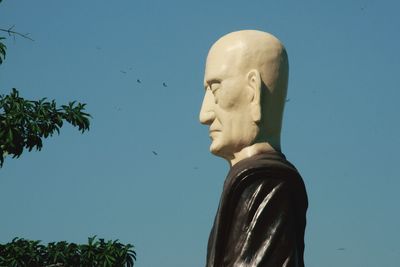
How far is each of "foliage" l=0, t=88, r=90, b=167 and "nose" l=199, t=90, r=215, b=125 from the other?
756 centimetres

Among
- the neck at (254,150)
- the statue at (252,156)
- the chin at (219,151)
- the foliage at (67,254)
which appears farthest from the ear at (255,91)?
the foliage at (67,254)

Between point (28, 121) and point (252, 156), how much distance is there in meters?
8.30

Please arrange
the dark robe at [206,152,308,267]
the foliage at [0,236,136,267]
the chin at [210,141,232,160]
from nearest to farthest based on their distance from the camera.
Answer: the dark robe at [206,152,308,267] < the chin at [210,141,232,160] < the foliage at [0,236,136,267]

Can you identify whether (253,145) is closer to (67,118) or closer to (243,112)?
(243,112)

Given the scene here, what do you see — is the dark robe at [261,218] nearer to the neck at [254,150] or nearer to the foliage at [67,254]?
the neck at [254,150]

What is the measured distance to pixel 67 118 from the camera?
15.5m

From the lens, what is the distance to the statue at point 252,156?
7074 mm

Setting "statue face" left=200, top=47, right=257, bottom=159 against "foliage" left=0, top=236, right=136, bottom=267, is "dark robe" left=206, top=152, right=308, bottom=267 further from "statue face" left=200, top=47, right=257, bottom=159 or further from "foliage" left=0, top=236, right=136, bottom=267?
"foliage" left=0, top=236, right=136, bottom=267

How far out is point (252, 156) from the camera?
7.47 m

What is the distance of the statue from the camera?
7074 mm

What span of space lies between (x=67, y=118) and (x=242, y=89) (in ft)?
27.3

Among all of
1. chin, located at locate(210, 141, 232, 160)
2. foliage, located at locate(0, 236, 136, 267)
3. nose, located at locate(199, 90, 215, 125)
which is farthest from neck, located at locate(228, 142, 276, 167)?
foliage, located at locate(0, 236, 136, 267)

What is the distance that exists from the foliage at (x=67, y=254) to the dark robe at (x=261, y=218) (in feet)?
25.8

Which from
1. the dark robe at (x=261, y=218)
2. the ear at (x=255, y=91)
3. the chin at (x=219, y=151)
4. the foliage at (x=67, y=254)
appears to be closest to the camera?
the dark robe at (x=261, y=218)
